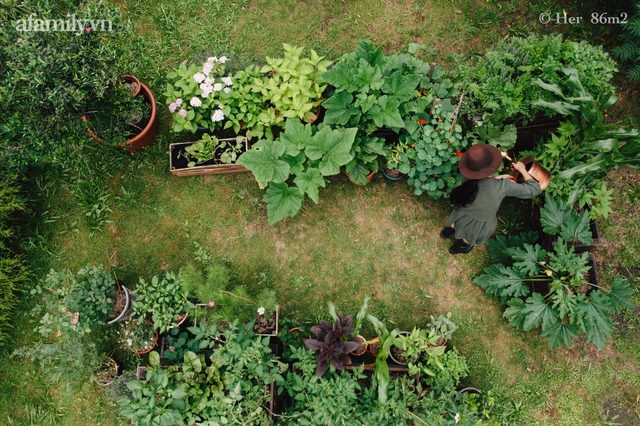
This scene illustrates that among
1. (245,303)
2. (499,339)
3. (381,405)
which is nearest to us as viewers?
(381,405)

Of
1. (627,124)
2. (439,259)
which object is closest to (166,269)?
(439,259)

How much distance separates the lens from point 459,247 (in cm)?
516

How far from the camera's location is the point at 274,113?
4.86 metres

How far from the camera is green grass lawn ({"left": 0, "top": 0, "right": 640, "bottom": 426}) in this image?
527 centimetres

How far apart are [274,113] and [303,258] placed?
1824 millimetres

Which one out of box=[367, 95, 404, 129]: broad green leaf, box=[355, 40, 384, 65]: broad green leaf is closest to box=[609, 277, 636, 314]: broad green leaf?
box=[367, 95, 404, 129]: broad green leaf

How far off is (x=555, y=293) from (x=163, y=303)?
422cm

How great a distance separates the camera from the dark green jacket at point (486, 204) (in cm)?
432

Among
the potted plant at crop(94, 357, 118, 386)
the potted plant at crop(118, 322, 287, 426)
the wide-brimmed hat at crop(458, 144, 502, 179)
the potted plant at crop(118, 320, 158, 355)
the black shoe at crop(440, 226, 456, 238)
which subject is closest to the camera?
the potted plant at crop(118, 322, 287, 426)

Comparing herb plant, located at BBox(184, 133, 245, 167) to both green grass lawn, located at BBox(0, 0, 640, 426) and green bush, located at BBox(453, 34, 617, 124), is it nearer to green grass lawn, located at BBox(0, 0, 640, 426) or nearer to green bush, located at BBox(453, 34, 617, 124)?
green grass lawn, located at BBox(0, 0, 640, 426)

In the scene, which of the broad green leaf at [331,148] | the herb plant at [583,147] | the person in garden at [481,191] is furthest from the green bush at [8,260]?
the herb plant at [583,147]

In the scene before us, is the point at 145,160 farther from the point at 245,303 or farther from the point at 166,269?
the point at 245,303

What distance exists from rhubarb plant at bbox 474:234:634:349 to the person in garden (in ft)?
1.79

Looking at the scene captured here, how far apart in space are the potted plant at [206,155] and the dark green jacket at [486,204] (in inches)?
104
